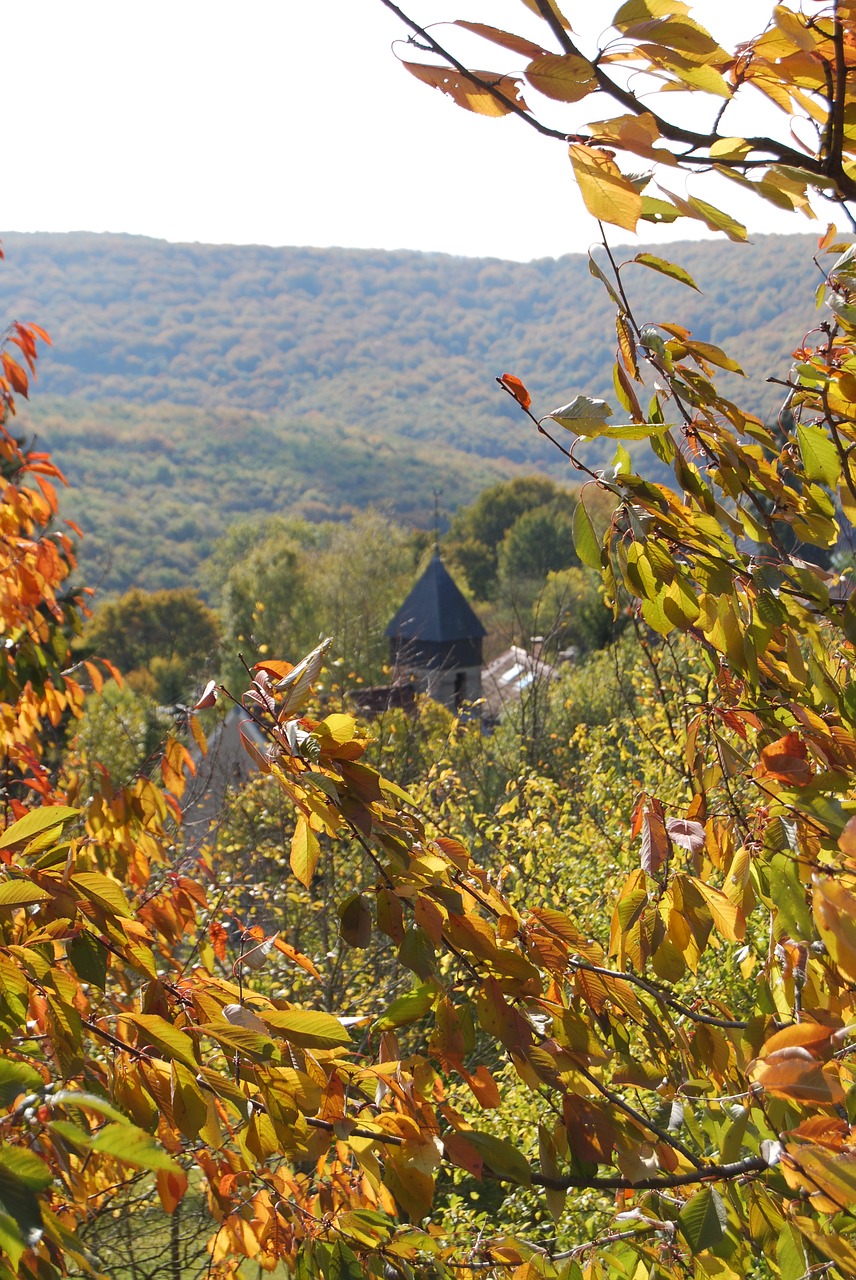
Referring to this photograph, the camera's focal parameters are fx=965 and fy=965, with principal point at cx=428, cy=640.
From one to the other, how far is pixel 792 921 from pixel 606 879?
453cm

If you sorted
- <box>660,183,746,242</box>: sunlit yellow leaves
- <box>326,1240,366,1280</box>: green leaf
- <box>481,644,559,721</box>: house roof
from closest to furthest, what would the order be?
<box>660,183,746,242</box>: sunlit yellow leaves
<box>326,1240,366,1280</box>: green leaf
<box>481,644,559,721</box>: house roof

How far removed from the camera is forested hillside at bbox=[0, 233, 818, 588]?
94188mm

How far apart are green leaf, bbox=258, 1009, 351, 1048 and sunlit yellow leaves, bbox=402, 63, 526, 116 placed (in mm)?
979

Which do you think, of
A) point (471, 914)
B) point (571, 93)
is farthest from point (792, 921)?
point (571, 93)

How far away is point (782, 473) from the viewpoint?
5.56 ft

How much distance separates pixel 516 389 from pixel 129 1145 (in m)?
0.93

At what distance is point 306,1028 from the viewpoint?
3.50 feet

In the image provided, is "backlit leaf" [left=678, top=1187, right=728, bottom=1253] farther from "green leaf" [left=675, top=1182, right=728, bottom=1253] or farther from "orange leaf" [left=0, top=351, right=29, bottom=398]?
"orange leaf" [left=0, top=351, right=29, bottom=398]

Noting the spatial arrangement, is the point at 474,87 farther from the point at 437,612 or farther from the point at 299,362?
the point at 299,362

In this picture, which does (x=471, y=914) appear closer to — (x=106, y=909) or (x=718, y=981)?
(x=106, y=909)

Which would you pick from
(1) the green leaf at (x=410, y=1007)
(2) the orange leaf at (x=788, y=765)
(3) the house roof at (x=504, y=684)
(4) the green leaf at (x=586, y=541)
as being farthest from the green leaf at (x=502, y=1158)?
(3) the house roof at (x=504, y=684)

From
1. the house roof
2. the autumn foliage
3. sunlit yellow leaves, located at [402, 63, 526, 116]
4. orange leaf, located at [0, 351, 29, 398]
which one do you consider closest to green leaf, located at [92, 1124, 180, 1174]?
the autumn foliage

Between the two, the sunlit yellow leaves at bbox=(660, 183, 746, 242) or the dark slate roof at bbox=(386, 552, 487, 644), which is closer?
the sunlit yellow leaves at bbox=(660, 183, 746, 242)

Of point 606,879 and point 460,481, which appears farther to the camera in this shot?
point 460,481
